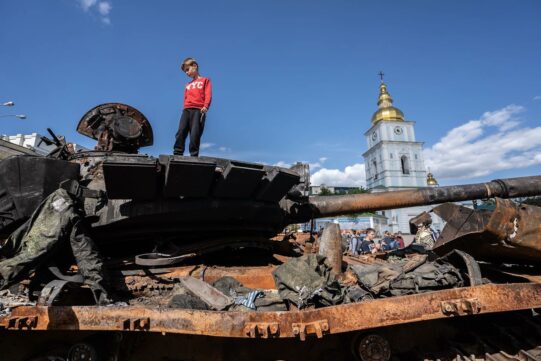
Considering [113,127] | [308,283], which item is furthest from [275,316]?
[113,127]

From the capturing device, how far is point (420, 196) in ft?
17.9

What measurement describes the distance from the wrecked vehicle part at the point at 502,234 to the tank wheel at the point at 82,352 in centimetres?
320

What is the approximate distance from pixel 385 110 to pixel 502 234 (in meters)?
76.9

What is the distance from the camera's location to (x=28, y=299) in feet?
9.75

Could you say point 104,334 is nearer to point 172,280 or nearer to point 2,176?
point 172,280

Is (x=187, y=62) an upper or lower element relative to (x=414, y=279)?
upper

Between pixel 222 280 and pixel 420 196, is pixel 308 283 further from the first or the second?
pixel 420 196

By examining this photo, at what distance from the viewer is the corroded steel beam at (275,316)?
253 cm

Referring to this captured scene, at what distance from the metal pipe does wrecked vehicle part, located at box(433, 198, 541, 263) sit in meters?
2.01

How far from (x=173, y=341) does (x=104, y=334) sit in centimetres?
56

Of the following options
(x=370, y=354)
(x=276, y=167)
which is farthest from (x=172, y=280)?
(x=370, y=354)

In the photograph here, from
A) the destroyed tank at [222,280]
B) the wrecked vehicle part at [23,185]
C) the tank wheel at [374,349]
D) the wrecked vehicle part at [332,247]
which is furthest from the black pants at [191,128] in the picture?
the tank wheel at [374,349]

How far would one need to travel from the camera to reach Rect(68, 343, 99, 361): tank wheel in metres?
2.71

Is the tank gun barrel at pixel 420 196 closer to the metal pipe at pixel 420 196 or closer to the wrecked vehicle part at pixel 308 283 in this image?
the metal pipe at pixel 420 196
